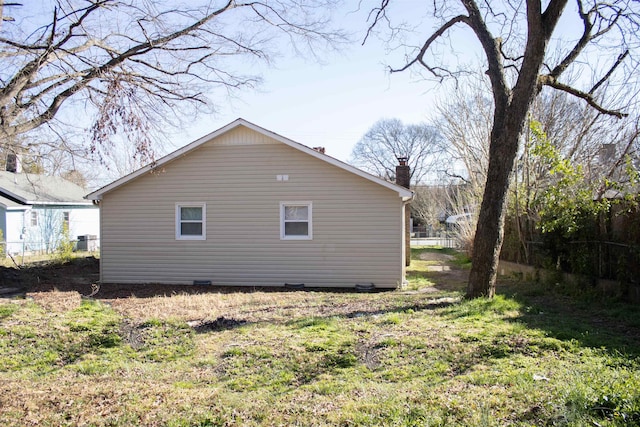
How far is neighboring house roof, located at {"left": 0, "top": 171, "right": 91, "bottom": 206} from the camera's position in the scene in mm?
23469

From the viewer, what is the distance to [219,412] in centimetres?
469

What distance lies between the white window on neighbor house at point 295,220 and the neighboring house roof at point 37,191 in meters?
12.7

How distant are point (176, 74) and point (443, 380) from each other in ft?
25.8

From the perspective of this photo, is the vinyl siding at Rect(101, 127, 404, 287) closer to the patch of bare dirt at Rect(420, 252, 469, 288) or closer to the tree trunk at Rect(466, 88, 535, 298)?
the patch of bare dirt at Rect(420, 252, 469, 288)

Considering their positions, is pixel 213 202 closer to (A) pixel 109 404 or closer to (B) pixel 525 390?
(A) pixel 109 404

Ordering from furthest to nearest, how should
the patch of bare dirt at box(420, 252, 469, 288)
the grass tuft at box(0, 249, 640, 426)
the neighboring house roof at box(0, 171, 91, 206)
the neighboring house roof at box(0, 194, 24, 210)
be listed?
the neighboring house roof at box(0, 171, 91, 206), the neighboring house roof at box(0, 194, 24, 210), the patch of bare dirt at box(420, 252, 469, 288), the grass tuft at box(0, 249, 640, 426)

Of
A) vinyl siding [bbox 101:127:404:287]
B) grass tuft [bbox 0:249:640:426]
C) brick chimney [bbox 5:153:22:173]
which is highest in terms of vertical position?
brick chimney [bbox 5:153:22:173]

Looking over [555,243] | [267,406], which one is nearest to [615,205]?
[555,243]

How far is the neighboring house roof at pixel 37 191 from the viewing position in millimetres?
23469

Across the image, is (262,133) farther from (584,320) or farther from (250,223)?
(584,320)

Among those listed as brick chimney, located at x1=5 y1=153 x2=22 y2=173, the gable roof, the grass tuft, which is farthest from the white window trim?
the grass tuft

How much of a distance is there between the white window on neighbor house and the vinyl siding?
0.15m

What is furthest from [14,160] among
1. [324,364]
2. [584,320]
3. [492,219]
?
[584,320]

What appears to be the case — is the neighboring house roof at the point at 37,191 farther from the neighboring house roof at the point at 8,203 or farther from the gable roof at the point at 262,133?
the gable roof at the point at 262,133
